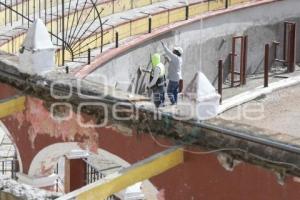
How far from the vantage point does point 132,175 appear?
863 cm

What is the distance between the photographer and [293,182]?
807cm

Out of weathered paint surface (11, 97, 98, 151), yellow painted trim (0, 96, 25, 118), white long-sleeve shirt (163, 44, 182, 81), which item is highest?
white long-sleeve shirt (163, 44, 182, 81)

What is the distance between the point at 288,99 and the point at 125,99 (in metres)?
12.2

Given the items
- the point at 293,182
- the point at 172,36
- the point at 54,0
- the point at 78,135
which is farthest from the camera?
the point at 172,36

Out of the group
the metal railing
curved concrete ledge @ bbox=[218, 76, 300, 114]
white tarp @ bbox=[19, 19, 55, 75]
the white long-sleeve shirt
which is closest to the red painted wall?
white tarp @ bbox=[19, 19, 55, 75]

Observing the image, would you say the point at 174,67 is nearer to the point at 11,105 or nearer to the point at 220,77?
the point at 220,77

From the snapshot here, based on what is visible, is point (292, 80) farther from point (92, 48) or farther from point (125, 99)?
point (125, 99)

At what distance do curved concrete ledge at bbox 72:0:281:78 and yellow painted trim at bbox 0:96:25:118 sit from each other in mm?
3889

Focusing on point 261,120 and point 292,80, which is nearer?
point 261,120

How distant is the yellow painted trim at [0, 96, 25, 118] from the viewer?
10.9 meters

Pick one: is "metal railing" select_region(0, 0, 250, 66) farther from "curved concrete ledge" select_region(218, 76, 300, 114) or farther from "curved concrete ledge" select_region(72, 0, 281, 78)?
"curved concrete ledge" select_region(218, 76, 300, 114)

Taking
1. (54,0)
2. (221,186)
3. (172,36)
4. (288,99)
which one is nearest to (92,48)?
(54,0)

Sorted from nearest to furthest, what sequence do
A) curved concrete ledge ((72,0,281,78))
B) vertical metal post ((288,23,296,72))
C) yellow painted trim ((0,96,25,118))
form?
yellow painted trim ((0,96,25,118)) < curved concrete ledge ((72,0,281,78)) < vertical metal post ((288,23,296,72))

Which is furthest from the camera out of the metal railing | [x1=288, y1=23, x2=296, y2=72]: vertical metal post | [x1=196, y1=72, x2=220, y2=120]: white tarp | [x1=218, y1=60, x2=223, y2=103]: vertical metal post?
[x1=288, y1=23, x2=296, y2=72]: vertical metal post
